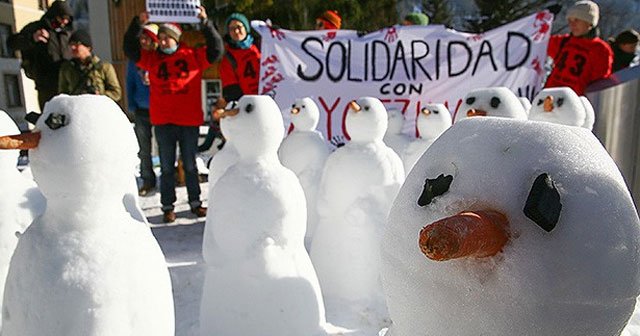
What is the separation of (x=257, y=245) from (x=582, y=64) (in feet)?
10.0

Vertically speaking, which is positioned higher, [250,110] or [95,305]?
[250,110]

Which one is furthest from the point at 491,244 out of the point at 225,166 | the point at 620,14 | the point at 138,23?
the point at 620,14

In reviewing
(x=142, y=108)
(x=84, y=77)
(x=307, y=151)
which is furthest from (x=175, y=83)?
(x=307, y=151)

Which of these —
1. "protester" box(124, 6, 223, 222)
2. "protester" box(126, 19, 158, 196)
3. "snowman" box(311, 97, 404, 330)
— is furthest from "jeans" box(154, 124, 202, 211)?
"snowman" box(311, 97, 404, 330)

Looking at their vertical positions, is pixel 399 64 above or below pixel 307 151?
above

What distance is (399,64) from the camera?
14.1 ft

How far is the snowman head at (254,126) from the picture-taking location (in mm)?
2158

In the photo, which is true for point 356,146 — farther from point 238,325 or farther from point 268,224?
point 238,325

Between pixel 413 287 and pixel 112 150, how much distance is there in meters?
0.90

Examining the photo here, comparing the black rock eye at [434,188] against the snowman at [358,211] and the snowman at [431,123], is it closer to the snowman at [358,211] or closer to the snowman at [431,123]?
the snowman at [358,211]

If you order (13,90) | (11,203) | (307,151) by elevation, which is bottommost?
(13,90)

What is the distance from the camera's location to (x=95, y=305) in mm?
1357

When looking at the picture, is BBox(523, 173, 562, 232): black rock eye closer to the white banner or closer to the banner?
the banner

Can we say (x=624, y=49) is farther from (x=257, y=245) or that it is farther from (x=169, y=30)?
(x=257, y=245)
